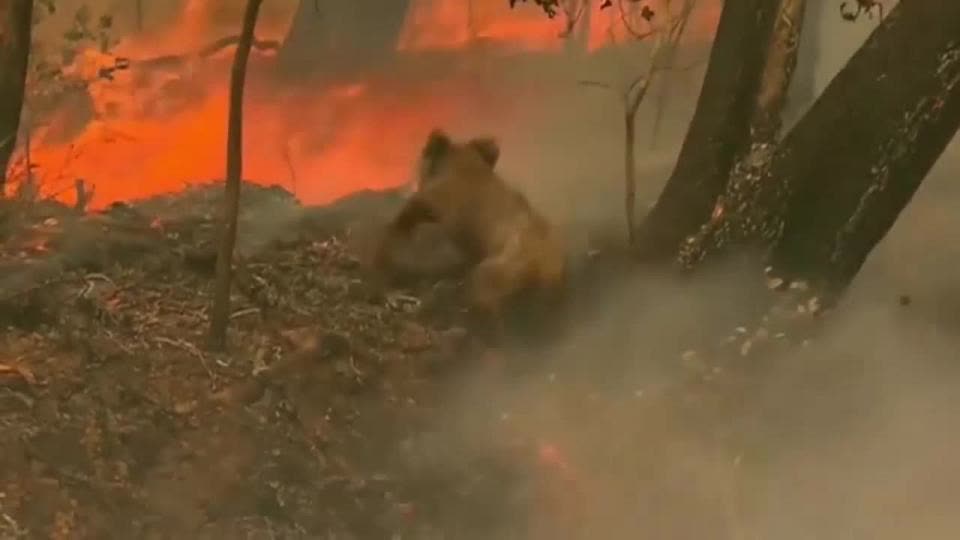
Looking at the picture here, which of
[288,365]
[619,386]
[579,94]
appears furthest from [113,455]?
[579,94]

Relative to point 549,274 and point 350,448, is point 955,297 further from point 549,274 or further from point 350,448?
point 350,448

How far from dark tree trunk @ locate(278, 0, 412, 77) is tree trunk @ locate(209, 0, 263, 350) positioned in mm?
1171

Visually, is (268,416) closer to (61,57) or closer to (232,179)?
(232,179)

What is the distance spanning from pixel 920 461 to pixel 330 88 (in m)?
2.15

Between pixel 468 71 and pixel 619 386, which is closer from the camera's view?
pixel 619 386

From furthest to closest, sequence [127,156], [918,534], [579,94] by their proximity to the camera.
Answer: [579,94]
[127,156]
[918,534]

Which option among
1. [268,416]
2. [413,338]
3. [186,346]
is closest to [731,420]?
[413,338]

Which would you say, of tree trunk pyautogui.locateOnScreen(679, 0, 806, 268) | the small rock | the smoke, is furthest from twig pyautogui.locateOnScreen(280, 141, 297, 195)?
tree trunk pyautogui.locateOnScreen(679, 0, 806, 268)

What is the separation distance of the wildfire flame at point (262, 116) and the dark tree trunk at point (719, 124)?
3.53ft

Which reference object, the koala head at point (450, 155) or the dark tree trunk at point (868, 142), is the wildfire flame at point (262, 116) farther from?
the dark tree trunk at point (868, 142)

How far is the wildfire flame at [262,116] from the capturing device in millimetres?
3383

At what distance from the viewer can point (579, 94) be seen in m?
4.14

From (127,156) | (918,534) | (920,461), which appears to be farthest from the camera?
(127,156)

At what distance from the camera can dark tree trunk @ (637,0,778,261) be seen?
2.76 m
